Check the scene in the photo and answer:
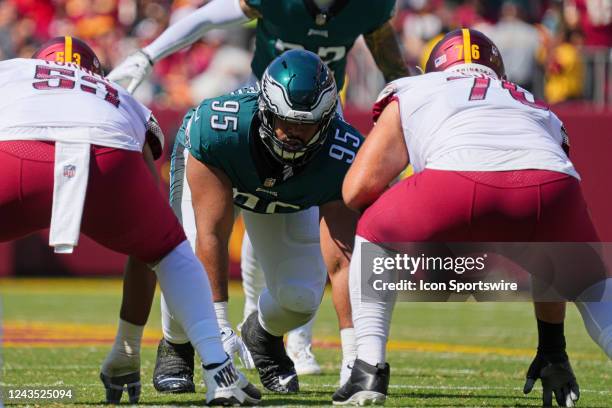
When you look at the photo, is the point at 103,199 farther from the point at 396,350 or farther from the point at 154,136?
the point at 396,350

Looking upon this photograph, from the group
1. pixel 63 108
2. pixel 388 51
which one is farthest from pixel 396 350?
pixel 63 108

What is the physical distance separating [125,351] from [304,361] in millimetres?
1934

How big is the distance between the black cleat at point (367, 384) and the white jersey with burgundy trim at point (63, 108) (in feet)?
3.71

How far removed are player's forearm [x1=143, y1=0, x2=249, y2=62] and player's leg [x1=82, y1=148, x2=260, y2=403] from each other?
251cm

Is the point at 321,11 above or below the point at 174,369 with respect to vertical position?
above

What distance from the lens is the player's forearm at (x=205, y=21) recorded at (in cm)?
679

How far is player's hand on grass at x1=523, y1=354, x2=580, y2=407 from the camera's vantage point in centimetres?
472

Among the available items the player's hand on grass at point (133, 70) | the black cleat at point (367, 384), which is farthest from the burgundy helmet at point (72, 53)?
the black cleat at point (367, 384)

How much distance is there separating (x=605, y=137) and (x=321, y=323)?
473 centimetres

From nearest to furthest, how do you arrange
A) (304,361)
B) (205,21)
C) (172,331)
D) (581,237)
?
(581,237)
(172,331)
(304,361)
(205,21)

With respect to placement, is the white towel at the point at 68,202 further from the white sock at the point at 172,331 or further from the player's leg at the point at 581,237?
the player's leg at the point at 581,237

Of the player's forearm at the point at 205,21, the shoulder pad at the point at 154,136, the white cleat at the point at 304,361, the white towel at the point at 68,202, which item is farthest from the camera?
the player's forearm at the point at 205,21

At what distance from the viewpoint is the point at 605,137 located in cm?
1304

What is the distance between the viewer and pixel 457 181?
424 centimetres
